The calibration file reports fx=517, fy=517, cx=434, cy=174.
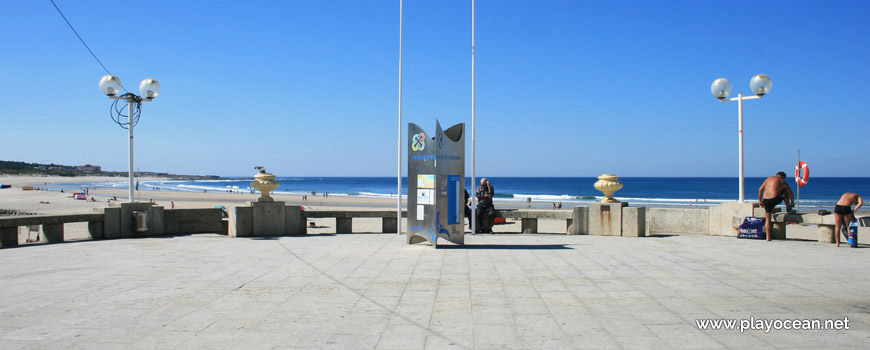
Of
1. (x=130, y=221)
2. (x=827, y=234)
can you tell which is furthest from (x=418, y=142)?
(x=827, y=234)

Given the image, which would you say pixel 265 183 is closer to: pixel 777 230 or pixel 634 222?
pixel 634 222

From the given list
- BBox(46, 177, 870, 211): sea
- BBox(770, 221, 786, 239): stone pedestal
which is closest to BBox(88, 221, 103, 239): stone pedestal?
BBox(770, 221, 786, 239): stone pedestal

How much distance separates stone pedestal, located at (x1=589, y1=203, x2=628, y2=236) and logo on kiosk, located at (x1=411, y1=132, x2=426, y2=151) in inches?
195

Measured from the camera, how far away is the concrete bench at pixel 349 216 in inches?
502

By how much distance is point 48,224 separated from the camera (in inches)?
412

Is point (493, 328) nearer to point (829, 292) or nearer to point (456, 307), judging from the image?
point (456, 307)

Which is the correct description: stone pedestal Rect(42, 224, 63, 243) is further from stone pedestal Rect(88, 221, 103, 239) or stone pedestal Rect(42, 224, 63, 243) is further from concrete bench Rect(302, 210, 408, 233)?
concrete bench Rect(302, 210, 408, 233)

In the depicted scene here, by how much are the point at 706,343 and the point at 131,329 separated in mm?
4826

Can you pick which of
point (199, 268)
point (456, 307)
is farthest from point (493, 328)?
point (199, 268)

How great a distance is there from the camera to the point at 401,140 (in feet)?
40.9

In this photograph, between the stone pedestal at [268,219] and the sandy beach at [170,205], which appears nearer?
the stone pedestal at [268,219]

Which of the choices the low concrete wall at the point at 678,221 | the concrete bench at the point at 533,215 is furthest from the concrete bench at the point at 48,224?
the low concrete wall at the point at 678,221

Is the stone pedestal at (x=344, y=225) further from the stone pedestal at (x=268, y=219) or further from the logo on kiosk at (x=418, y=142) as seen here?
the logo on kiosk at (x=418, y=142)
